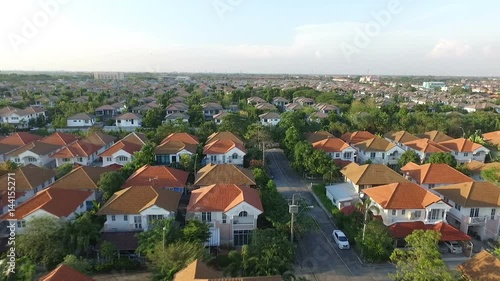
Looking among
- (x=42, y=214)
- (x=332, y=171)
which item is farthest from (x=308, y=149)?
(x=42, y=214)

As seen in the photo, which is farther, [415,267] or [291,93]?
[291,93]

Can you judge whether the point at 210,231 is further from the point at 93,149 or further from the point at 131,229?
the point at 93,149

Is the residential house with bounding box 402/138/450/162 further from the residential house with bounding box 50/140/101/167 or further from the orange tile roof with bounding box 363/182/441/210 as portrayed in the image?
the residential house with bounding box 50/140/101/167

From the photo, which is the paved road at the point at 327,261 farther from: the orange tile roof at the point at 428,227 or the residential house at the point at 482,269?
the residential house at the point at 482,269

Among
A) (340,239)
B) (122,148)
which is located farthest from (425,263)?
(122,148)

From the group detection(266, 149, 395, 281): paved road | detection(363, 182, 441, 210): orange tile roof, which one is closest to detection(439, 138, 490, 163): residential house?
detection(363, 182, 441, 210): orange tile roof

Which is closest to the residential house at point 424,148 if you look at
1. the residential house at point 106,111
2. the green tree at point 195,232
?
the green tree at point 195,232

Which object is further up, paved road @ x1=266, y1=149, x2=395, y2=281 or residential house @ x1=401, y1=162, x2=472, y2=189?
residential house @ x1=401, y1=162, x2=472, y2=189

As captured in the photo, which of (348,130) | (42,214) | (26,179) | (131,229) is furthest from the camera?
(348,130)
